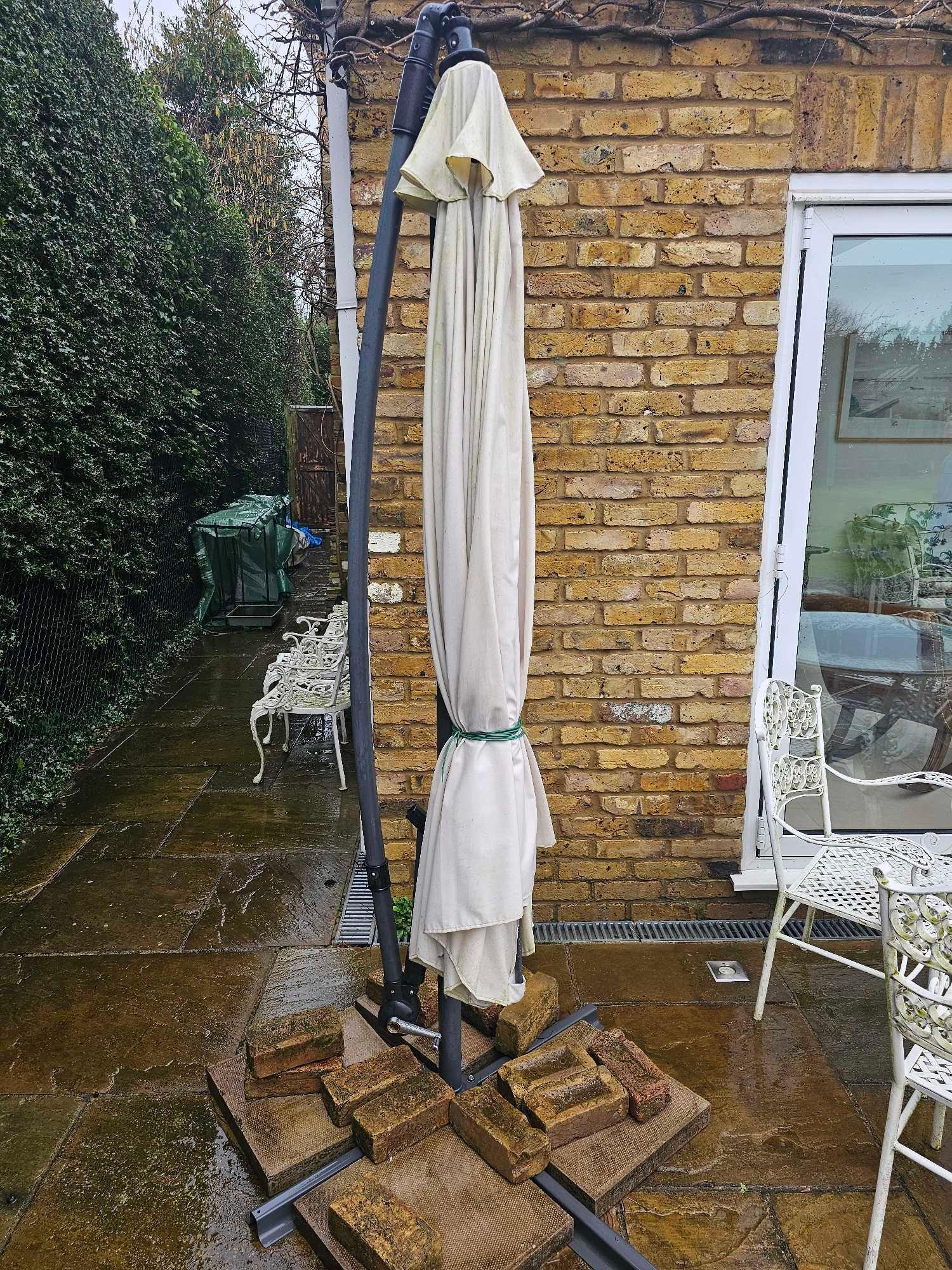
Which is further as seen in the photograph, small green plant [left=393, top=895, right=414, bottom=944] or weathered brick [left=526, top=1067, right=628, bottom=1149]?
small green plant [left=393, top=895, right=414, bottom=944]

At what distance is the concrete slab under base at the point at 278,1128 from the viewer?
2.03 metres

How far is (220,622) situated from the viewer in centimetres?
841

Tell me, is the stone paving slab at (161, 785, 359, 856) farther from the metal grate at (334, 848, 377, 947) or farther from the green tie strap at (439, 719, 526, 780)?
the green tie strap at (439, 719, 526, 780)

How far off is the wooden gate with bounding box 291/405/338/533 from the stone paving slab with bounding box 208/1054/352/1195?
11621mm

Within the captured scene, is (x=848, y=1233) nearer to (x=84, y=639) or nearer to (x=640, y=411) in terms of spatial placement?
(x=640, y=411)

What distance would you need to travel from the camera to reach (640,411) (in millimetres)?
2867

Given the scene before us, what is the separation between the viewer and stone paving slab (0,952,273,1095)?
2.50 m

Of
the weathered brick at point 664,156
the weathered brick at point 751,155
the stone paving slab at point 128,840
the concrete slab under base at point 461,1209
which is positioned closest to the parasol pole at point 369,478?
the concrete slab under base at point 461,1209

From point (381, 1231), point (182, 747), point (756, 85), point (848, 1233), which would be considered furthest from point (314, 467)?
point (848, 1233)

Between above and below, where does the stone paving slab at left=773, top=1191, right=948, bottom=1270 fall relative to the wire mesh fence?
below

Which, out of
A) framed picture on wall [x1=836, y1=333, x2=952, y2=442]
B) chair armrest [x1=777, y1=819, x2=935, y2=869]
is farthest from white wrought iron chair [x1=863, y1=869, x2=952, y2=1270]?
framed picture on wall [x1=836, y1=333, x2=952, y2=442]

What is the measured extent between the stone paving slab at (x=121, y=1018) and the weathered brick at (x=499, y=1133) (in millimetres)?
914

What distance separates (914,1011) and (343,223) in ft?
9.81

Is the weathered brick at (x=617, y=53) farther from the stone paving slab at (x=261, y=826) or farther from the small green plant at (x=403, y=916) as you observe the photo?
the stone paving slab at (x=261, y=826)
